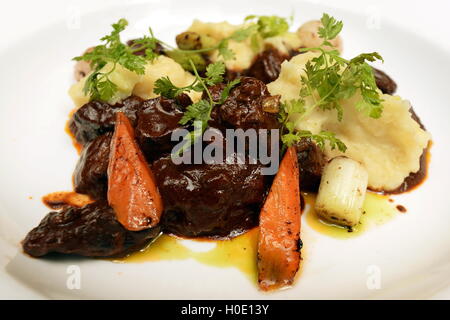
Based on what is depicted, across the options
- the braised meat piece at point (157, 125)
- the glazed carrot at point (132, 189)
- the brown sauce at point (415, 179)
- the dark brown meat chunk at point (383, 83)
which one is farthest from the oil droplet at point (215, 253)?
the dark brown meat chunk at point (383, 83)

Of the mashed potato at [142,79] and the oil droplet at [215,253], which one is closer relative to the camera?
the oil droplet at [215,253]

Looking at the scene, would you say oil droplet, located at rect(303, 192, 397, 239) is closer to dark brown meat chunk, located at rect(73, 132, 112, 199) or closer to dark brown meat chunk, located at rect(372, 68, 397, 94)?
dark brown meat chunk, located at rect(372, 68, 397, 94)

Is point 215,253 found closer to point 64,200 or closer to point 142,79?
point 64,200

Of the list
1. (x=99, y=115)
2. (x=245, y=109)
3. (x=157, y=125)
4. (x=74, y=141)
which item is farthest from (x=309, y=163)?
(x=74, y=141)

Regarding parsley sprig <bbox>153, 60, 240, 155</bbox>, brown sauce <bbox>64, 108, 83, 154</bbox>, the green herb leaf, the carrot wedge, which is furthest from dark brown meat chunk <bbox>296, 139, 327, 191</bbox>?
brown sauce <bbox>64, 108, 83, 154</bbox>

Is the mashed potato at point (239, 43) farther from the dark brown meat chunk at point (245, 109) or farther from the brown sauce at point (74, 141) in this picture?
the brown sauce at point (74, 141)

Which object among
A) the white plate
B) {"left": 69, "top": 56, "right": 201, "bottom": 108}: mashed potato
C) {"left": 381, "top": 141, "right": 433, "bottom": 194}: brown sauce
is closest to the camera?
the white plate
